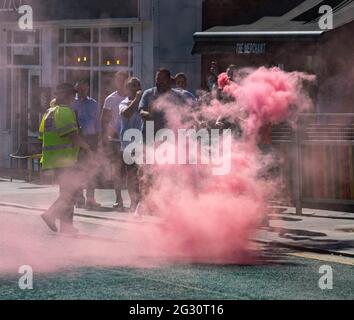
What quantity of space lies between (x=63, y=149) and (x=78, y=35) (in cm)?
1221

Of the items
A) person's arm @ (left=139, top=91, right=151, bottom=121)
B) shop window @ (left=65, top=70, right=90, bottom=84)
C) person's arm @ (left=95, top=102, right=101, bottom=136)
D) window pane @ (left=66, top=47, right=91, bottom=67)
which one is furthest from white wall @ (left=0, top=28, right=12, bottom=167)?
person's arm @ (left=139, top=91, right=151, bottom=121)

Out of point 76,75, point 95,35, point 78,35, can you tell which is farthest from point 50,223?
point 78,35

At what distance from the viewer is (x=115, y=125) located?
51.3 ft

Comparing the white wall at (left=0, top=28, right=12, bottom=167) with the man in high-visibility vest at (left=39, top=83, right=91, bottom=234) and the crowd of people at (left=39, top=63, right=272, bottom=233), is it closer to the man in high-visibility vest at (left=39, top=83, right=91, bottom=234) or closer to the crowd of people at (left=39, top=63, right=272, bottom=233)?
the crowd of people at (left=39, top=63, right=272, bottom=233)

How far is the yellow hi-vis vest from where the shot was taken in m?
12.4

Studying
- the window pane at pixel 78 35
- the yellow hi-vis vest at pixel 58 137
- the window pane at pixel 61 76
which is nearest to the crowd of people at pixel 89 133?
the yellow hi-vis vest at pixel 58 137

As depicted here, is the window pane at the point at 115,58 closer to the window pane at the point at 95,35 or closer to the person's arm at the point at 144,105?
the window pane at the point at 95,35

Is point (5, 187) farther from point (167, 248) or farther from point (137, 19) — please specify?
point (167, 248)

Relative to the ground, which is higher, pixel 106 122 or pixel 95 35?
pixel 95 35

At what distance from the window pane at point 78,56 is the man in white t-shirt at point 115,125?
27.9ft

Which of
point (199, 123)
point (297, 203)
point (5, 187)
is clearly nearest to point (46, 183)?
point (5, 187)

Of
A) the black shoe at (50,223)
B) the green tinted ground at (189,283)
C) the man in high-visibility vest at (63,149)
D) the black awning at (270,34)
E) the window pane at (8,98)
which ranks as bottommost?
the green tinted ground at (189,283)

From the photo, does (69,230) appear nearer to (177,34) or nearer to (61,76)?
(177,34)

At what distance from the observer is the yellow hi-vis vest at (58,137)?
40.8ft
